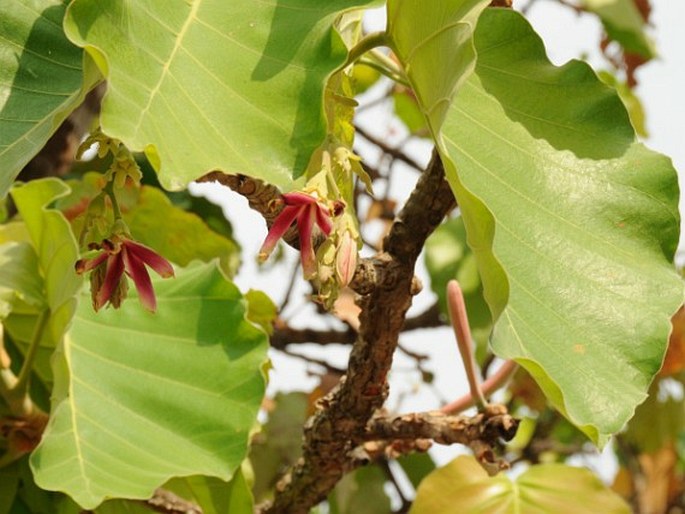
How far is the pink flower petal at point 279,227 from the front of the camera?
647 mm

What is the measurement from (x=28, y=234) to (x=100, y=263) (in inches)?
22.3

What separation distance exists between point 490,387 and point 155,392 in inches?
12.0

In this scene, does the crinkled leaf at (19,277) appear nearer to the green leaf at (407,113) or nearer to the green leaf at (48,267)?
the green leaf at (48,267)

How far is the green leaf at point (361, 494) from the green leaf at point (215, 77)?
3.11ft

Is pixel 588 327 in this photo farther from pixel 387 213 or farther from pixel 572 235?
pixel 387 213

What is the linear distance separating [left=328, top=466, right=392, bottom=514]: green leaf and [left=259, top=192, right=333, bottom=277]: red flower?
90 centimetres

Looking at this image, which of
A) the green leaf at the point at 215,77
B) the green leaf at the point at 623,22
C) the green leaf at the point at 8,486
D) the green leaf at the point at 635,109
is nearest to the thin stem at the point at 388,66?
the green leaf at the point at 215,77

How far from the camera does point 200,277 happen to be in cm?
113

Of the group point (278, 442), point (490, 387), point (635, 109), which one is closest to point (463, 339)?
point (490, 387)

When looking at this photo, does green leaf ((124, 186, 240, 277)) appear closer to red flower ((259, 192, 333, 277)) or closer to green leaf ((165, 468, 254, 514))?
green leaf ((165, 468, 254, 514))

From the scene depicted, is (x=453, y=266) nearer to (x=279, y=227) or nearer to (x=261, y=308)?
(x=261, y=308)

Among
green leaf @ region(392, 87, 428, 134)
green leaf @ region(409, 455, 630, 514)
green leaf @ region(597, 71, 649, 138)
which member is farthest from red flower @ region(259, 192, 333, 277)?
green leaf @ region(597, 71, 649, 138)

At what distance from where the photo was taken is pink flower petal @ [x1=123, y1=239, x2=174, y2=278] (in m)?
0.71

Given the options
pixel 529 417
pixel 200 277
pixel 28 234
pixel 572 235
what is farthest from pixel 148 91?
pixel 529 417
